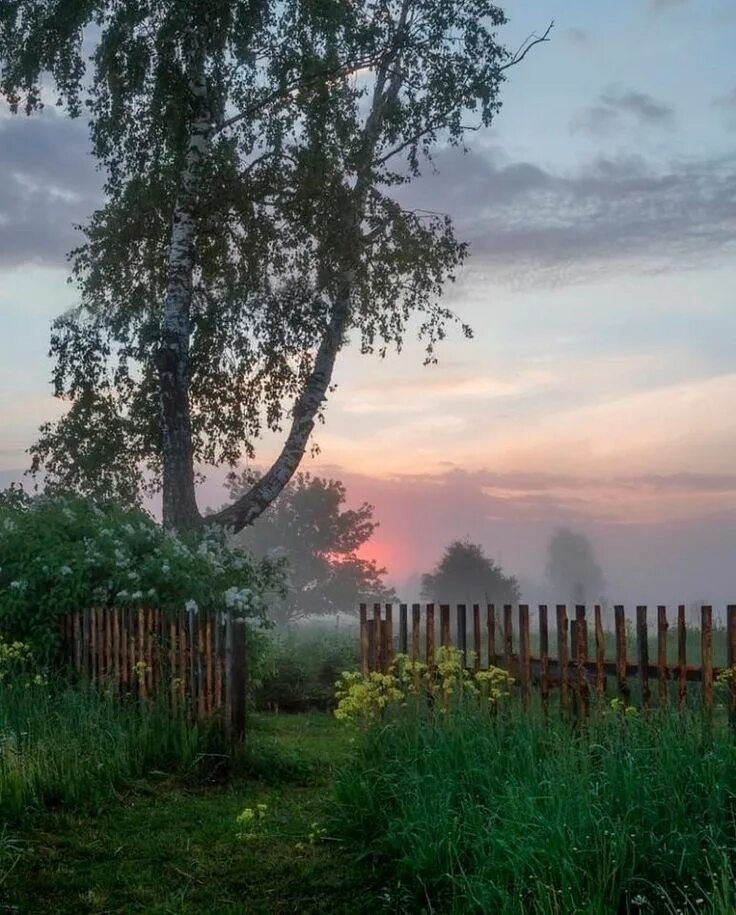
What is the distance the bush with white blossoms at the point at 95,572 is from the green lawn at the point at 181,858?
3422 millimetres

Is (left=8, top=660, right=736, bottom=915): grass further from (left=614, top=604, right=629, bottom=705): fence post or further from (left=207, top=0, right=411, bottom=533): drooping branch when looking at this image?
(left=207, top=0, right=411, bottom=533): drooping branch

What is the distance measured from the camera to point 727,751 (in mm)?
6039

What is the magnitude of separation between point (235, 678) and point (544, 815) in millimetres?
5308

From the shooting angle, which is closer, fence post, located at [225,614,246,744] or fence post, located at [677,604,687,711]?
fence post, located at [677,604,687,711]

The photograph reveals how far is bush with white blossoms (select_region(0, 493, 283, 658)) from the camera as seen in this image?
1255cm

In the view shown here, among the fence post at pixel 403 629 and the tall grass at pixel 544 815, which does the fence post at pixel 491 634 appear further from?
the tall grass at pixel 544 815

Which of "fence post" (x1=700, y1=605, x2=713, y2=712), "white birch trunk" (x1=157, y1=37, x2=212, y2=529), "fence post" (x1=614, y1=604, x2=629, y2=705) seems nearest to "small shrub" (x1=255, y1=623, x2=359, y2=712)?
"white birch trunk" (x1=157, y1=37, x2=212, y2=529)

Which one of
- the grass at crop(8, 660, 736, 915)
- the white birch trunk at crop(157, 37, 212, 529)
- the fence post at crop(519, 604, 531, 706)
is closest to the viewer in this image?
the grass at crop(8, 660, 736, 915)

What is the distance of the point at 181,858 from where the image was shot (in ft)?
24.1

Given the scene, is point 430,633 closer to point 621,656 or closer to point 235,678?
point 621,656

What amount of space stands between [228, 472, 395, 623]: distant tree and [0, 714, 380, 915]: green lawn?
2251 inches

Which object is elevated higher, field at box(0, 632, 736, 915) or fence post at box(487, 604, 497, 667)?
fence post at box(487, 604, 497, 667)

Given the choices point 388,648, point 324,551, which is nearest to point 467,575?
point 324,551

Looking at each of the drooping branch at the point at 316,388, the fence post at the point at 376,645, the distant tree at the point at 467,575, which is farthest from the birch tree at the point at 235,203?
the distant tree at the point at 467,575
